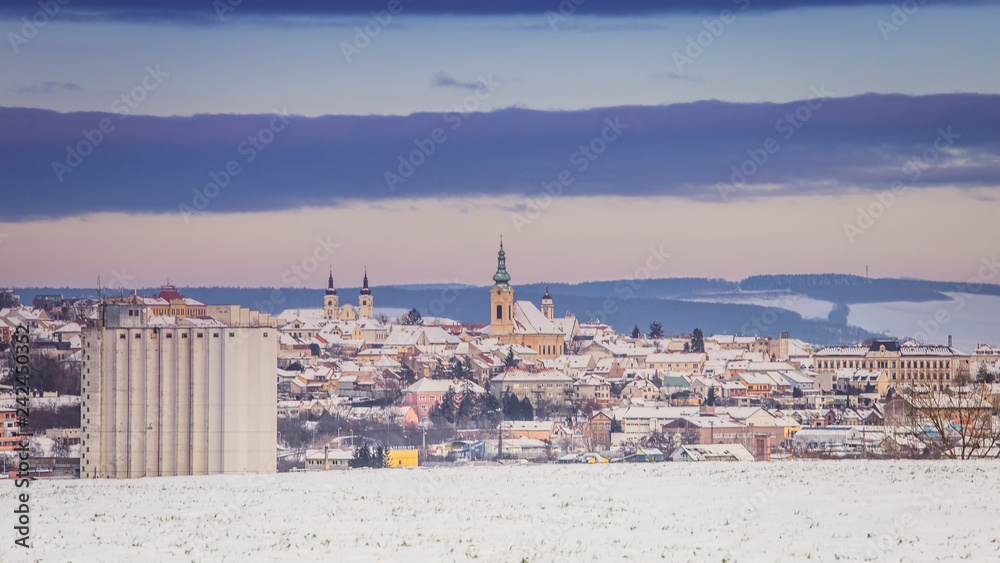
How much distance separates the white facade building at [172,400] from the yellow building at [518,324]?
114292 millimetres

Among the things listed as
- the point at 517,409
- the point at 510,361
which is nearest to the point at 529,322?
the point at 510,361

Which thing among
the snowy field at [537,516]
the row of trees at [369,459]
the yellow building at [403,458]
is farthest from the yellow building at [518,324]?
the snowy field at [537,516]

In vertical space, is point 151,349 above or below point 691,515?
above

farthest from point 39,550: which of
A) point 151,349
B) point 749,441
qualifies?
point 749,441

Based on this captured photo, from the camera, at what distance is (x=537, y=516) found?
16.8 metres

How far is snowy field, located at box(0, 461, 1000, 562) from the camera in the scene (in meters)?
14.5

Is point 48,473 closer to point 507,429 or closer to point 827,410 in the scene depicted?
point 507,429

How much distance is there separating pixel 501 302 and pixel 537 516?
481ft

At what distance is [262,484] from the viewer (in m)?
20.5

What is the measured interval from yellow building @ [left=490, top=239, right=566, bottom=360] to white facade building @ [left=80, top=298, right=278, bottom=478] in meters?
114

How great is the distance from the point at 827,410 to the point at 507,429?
29.0 m

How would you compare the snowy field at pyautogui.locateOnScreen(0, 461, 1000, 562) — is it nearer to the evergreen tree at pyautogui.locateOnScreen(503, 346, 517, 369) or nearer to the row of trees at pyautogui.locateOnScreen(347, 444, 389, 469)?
the row of trees at pyautogui.locateOnScreen(347, 444, 389, 469)

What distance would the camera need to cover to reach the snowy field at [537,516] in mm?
14523

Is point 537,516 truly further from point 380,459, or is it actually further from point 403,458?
point 403,458
